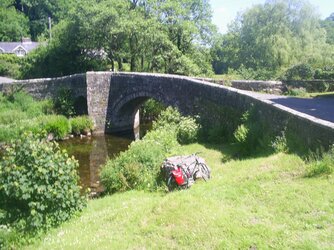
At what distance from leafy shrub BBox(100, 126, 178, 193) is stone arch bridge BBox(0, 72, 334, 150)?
2.93 metres

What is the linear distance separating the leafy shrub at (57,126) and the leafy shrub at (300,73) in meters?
12.8

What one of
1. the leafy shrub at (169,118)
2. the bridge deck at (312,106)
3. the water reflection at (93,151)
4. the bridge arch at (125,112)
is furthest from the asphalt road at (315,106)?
the bridge arch at (125,112)

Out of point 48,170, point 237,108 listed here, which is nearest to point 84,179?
point 237,108

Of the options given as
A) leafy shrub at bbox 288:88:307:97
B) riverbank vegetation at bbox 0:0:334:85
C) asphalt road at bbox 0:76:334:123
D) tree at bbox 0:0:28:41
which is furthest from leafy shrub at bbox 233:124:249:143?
tree at bbox 0:0:28:41

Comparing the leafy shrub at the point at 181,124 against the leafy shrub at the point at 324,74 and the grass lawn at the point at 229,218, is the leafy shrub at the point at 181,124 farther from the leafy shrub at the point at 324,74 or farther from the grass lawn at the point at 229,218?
the leafy shrub at the point at 324,74

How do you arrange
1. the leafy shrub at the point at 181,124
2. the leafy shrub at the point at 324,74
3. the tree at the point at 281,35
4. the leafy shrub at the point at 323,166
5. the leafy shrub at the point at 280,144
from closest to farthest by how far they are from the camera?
1. the leafy shrub at the point at 323,166
2. the leafy shrub at the point at 280,144
3. the leafy shrub at the point at 181,124
4. the leafy shrub at the point at 324,74
5. the tree at the point at 281,35

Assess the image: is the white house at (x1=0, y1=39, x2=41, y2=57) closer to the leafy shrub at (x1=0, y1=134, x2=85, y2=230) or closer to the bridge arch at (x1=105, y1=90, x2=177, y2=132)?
the bridge arch at (x1=105, y1=90, x2=177, y2=132)

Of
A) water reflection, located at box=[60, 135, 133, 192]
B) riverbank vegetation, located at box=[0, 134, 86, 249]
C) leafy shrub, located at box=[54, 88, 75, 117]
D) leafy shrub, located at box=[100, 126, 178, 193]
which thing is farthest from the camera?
leafy shrub, located at box=[54, 88, 75, 117]

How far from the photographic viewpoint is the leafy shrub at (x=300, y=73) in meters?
20.3

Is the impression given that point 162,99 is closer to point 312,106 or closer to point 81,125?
point 81,125

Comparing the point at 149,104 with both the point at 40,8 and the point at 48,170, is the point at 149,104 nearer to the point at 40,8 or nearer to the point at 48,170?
the point at 48,170

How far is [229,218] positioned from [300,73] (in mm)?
17018

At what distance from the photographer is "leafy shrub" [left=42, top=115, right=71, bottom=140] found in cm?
2025

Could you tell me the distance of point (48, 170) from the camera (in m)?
6.82
